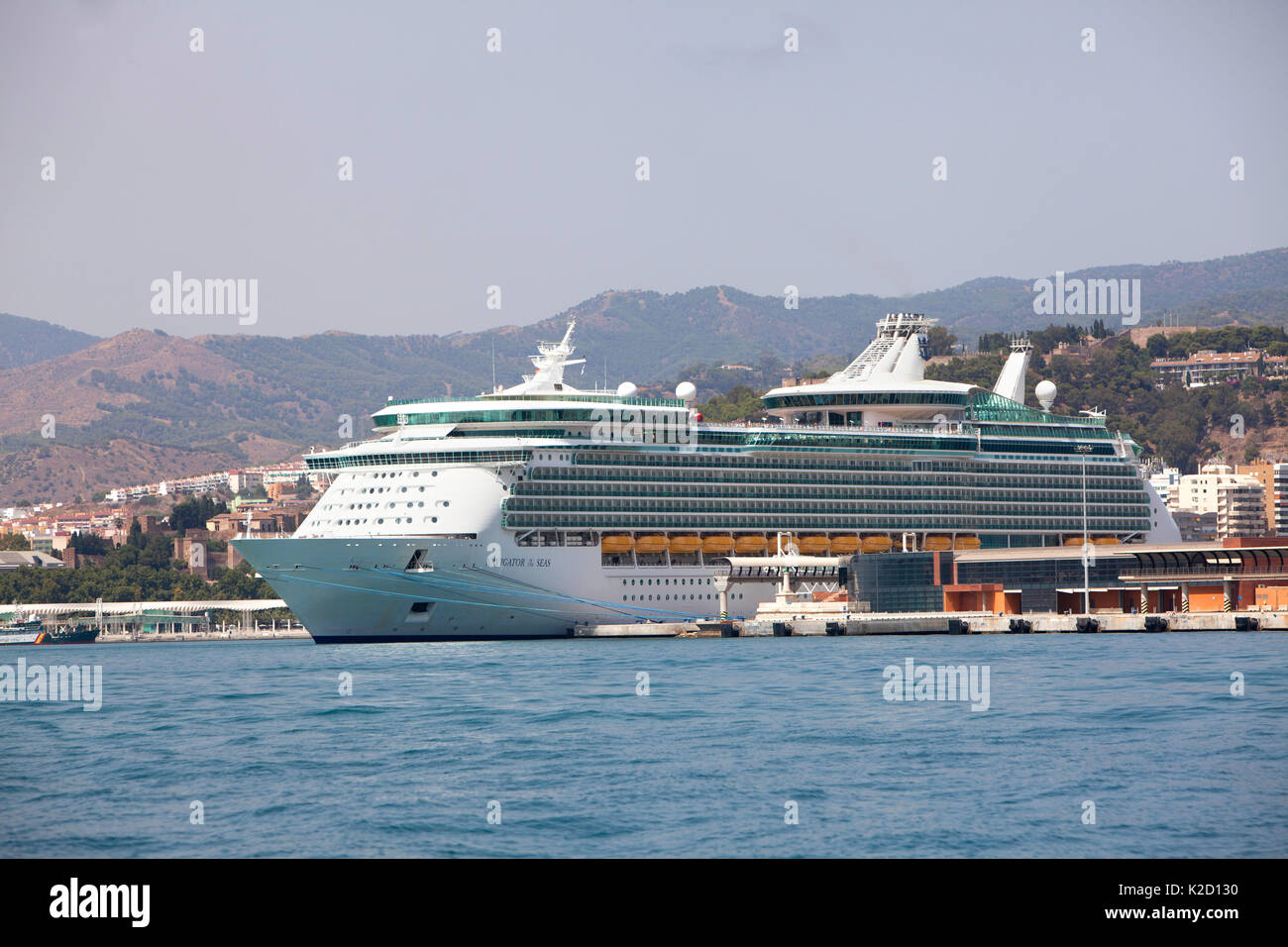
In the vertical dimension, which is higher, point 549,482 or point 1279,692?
point 549,482

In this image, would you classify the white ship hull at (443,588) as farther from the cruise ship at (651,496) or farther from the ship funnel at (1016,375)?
the ship funnel at (1016,375)

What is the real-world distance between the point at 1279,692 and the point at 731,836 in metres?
20.0

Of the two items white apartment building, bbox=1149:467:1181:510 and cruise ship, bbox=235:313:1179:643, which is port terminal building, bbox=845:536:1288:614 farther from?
white apartment building, bbox=1149:467:1181:510

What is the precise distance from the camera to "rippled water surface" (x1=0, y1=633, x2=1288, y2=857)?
20.6m

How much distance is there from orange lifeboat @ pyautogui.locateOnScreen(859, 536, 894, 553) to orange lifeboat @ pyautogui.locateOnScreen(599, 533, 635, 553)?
48.2ft

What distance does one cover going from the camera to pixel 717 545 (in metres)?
72.9

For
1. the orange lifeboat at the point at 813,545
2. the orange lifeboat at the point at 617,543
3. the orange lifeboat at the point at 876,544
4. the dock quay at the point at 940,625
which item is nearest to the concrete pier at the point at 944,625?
the dock quay at the point at 940,625

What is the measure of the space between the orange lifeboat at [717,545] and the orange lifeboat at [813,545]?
4806 mm

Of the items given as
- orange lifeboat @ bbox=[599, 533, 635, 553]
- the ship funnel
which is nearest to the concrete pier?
orange lifeboat @ bbox=[599, 533, 635, 553]

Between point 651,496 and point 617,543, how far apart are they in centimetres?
313
